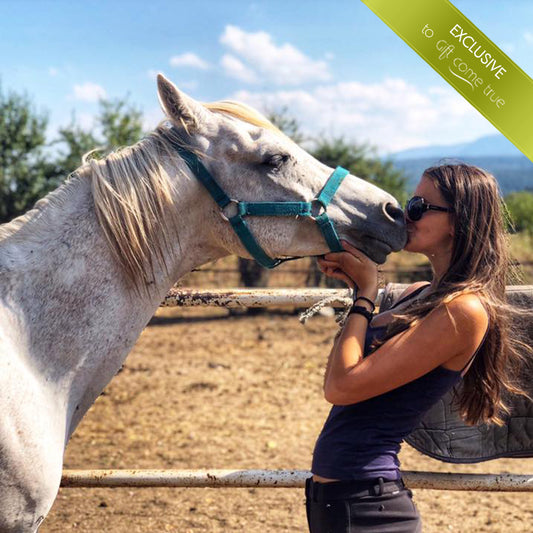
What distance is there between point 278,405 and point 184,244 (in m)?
4.85

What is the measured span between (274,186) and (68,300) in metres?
0.75

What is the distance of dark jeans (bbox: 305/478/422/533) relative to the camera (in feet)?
5.64

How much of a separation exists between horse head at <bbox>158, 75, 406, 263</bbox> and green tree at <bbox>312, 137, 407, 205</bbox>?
16.6 meters

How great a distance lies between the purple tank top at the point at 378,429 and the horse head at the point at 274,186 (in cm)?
49

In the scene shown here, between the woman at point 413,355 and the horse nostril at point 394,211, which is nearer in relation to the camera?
the woman at point 413,355

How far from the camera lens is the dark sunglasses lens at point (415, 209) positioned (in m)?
1.92

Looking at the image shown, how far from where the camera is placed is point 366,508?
1.72 m

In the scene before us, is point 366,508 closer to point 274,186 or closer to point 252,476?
point 252,476

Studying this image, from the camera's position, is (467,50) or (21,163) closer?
(467,50)

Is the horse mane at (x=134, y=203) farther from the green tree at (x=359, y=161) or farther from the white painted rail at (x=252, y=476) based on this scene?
the green tree at (x=359, y=161)

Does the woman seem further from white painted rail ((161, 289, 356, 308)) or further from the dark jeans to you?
white painted rail ((161, 289, 356, 308))

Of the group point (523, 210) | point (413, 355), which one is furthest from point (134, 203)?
point (523, 210)

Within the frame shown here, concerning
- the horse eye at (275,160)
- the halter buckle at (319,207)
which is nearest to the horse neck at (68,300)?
the horse eye at (275,160)

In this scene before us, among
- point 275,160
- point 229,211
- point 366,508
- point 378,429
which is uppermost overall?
point 275,160
